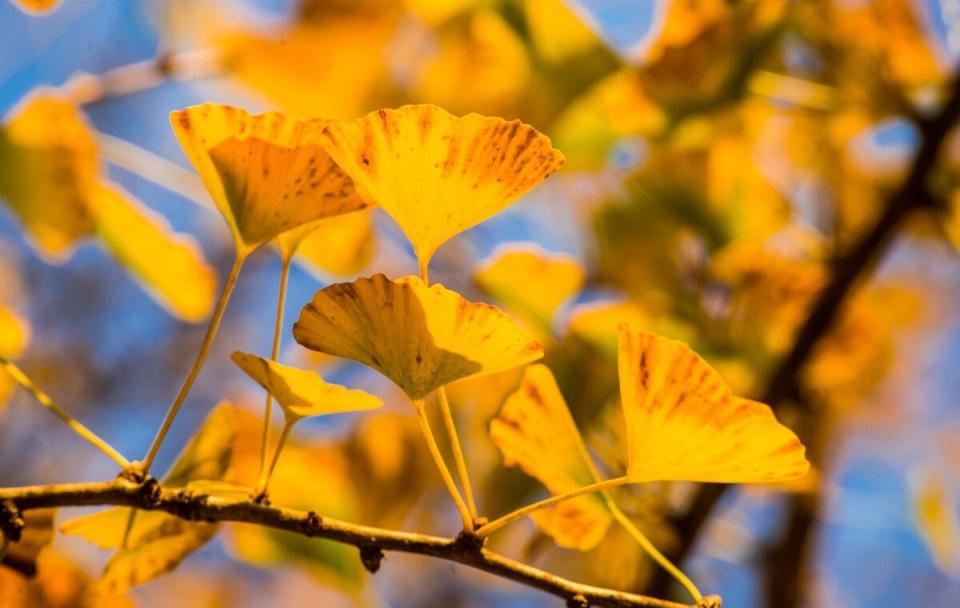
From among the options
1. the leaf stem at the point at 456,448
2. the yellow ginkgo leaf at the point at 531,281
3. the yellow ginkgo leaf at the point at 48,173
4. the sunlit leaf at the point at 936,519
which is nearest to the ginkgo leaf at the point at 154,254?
the yellow ginkgo leaf at the point at 48,173

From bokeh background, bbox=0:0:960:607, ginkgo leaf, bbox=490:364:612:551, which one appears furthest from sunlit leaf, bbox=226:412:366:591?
ginkgo leaf, bbox=490:364:612:551

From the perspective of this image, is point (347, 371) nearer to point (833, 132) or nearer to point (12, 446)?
point (833, 132)

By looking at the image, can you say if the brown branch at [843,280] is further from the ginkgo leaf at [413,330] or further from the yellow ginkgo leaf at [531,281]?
the ginkgo leaf at [413,330]

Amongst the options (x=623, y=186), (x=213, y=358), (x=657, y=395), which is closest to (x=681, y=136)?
(x=623, y=186)

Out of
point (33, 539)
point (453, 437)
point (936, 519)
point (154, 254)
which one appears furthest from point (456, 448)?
point (936, 519)

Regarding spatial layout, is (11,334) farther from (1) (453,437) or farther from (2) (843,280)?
(2) (843,280)

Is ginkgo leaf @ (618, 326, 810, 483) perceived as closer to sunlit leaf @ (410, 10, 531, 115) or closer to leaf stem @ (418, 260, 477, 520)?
leaf stem @ (418, 260, 477, 520)
